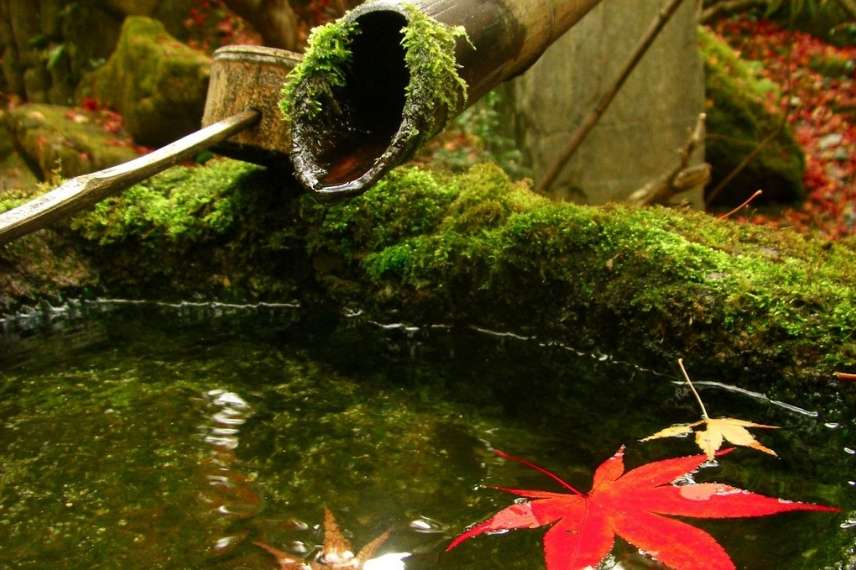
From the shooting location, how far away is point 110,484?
196cm

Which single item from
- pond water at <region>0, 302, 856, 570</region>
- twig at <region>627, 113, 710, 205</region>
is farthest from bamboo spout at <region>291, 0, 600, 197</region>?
twig at <region>627, 113, 710, 205</region>

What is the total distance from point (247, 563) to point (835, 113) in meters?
9.25

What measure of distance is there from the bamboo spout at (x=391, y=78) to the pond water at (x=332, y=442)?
825mm

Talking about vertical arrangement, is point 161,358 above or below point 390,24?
below

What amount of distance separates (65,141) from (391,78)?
5.94 m

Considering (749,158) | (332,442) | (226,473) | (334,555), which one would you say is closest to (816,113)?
(749,158)

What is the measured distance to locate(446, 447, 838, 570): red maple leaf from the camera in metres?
1.49

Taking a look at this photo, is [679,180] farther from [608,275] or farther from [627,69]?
[608,275]

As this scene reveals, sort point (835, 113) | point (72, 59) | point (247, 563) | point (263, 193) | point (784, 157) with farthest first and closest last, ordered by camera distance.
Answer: point (72, 59)
point (835, 113)
point (784, 157)
point (263, 193)
point (247, 563)

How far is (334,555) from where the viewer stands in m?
1.62

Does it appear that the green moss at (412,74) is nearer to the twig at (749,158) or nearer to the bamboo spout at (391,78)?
the bamboo spout at (391,78)

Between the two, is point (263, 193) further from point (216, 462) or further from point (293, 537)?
point (293, 537)

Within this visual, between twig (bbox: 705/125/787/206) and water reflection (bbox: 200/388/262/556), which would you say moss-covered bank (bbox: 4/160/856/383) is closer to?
water reflection (bbox: 200/388/262/556)

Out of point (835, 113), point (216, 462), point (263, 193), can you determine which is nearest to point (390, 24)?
point (263, 193)
